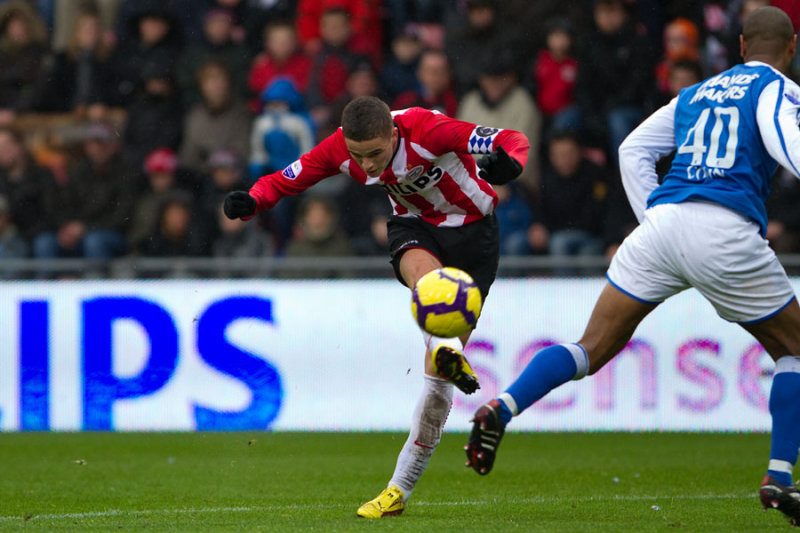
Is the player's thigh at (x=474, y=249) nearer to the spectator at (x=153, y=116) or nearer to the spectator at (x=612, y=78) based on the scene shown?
A: the spectator at (x=612, y=78)

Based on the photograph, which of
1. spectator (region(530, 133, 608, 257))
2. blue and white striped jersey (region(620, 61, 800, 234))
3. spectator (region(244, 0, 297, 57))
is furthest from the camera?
spectator (region(244, 0, 297, 57))

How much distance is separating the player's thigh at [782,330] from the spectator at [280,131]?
724 cm

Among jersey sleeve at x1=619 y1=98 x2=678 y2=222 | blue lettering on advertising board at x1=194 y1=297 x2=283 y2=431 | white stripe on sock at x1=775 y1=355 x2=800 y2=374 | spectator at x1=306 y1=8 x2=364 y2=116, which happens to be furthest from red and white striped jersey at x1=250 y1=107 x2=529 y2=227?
spectator at x1=306 y1=8 x2=364 y2=116

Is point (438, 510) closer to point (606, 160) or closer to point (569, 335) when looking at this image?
point (569, 335)

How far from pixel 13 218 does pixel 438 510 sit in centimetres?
742

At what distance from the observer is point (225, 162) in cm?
1192

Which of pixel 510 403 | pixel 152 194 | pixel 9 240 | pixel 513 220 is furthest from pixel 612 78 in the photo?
pixel 510 403

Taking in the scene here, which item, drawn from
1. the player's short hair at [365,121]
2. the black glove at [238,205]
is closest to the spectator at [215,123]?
the black glove at [238,205]

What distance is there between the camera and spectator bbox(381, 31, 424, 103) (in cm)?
1227

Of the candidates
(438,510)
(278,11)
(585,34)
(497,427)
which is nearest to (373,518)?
(438,510)

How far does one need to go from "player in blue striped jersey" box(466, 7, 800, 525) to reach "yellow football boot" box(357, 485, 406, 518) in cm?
113

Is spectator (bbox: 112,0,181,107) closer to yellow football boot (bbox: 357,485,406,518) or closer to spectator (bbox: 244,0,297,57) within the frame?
spectator (bbox: 244,0,297,57)

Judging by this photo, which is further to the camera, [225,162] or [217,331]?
[225,162]

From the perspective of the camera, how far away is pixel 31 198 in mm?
12336
